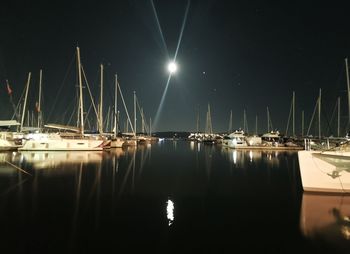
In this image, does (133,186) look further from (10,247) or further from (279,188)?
(10,247)

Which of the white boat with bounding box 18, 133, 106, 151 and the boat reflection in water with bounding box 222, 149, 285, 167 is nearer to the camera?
the boat reflection in water with bounding box 222, 149, 285, 167

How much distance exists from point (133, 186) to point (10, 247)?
10.6m

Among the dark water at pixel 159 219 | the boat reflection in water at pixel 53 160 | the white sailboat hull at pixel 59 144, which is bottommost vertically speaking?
the dark water at pixel 159 219

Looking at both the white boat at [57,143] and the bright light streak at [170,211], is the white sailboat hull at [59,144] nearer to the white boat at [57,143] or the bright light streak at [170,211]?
the white boat at [57,143]

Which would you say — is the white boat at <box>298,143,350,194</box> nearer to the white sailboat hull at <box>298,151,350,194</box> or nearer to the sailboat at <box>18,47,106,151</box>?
the white sailboat hull at <box>298,151,350,194</box>

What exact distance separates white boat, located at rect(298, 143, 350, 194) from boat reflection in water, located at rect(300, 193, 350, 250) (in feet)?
2.84

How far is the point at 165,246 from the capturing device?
9078 mm

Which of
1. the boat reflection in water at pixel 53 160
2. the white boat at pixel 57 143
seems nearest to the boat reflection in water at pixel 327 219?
the boat reflection in water at pixel 53 160

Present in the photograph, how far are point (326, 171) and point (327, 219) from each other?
19.6 ft

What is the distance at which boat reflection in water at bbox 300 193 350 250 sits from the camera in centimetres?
1000

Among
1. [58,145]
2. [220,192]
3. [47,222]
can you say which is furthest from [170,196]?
[58,145]

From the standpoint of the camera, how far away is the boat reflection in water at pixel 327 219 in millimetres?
10000

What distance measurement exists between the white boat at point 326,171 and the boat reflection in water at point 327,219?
0.87 m

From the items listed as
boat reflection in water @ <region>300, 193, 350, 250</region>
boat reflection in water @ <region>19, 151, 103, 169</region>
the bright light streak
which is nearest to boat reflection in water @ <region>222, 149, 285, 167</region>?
boat reflection in water @ <region>19, 151, 103, 169</region>
